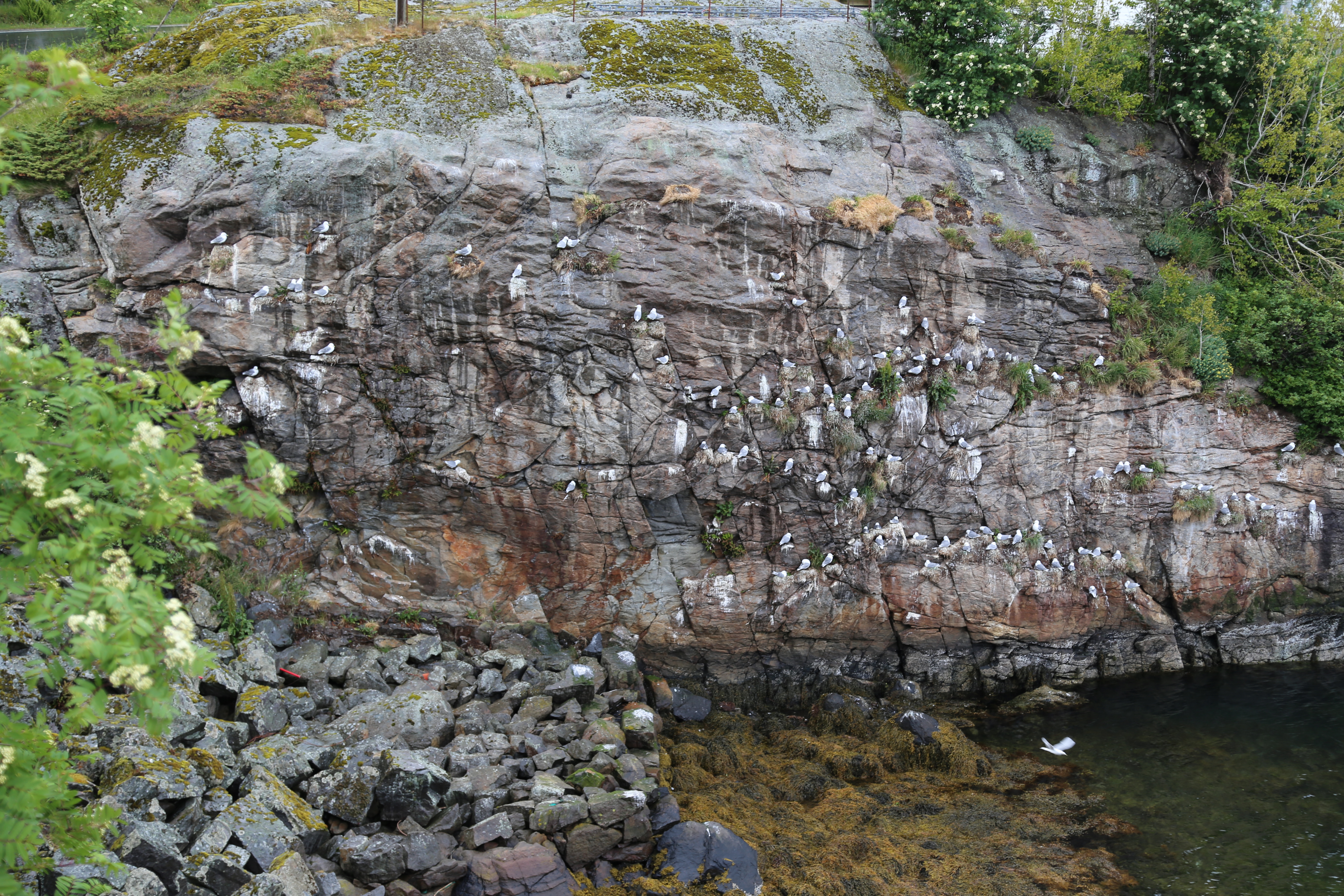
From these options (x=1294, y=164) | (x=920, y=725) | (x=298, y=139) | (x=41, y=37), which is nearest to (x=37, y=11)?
(x=41, y=37)

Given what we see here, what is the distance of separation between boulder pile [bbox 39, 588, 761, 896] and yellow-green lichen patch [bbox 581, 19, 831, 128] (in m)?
10.4

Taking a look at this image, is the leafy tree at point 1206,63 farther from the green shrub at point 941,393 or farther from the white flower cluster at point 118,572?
the white flower cluster at point 118,572

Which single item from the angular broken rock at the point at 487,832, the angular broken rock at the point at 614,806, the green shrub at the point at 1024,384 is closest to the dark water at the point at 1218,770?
the green shrub at the point at 1024,384

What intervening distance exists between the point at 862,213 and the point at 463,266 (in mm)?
6835

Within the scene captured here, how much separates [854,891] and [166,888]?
692 centimetres

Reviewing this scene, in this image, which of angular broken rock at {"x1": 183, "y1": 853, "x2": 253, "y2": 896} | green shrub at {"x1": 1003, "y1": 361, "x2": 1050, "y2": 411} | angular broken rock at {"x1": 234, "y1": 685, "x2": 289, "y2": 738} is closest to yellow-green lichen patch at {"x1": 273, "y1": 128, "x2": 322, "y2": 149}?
angular broken rock at {"x1": 234, "y1": 685, "x2": 289, "y2": 738}

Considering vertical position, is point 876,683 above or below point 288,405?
below

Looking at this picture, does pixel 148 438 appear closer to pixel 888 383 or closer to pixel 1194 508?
pixel 888 383

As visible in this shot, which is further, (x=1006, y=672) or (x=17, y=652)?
(x=1006, y=672)

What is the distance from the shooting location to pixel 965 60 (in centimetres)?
1605

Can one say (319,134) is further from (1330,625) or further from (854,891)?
(1330,625)

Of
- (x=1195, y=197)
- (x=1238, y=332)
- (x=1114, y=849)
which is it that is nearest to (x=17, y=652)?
(x=1114, y=849)

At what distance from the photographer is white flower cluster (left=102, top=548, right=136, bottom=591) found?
4.14m

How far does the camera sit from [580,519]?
1356 cm
